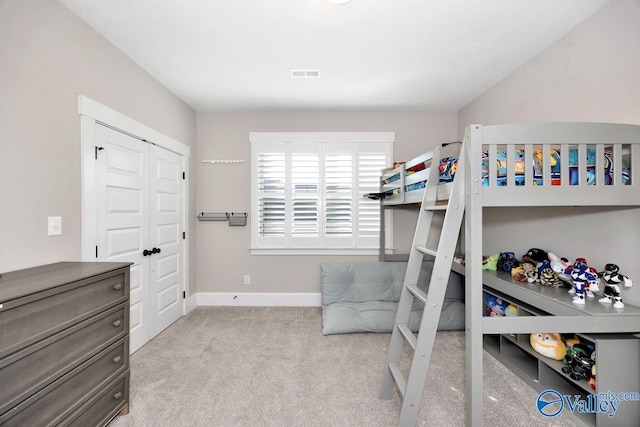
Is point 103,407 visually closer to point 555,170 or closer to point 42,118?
point 42,118

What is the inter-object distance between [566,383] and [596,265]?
0.83 m

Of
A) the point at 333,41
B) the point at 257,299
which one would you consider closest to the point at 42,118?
the point at 333,41

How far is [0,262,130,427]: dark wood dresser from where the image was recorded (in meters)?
1.14

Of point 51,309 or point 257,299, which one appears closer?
point 51,309

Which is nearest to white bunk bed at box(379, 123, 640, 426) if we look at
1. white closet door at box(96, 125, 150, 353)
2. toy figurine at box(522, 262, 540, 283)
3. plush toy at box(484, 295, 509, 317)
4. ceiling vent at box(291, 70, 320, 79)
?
toy figurine at box(522, 262, 540, 283)

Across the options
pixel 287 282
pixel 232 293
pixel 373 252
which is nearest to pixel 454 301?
pixel 373 252

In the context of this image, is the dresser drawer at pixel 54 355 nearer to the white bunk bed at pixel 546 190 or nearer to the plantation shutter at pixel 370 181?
the white bunk bed at pixel 546 190

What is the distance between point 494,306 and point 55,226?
330 centimetres

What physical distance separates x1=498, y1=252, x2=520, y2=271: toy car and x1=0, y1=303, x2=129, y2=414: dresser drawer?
2886 mm

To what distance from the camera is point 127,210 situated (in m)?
2.46

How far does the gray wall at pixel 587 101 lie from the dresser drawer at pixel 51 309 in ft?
9.86

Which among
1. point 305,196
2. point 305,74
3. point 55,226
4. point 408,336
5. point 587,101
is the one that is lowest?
point 408,336

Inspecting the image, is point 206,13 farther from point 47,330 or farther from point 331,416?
point 331,416

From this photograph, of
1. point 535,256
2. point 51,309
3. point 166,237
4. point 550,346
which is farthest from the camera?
point 166,237
